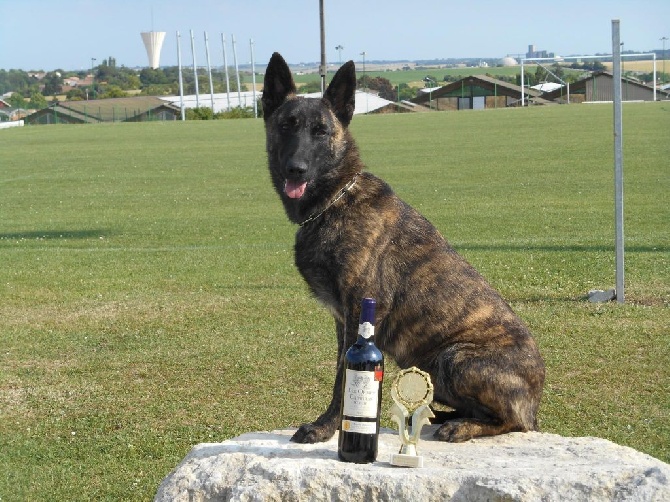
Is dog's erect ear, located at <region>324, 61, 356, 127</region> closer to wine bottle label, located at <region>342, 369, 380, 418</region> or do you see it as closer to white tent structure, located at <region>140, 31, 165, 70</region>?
wine bottle label, located at <region>342, 369, 380, 418</region>

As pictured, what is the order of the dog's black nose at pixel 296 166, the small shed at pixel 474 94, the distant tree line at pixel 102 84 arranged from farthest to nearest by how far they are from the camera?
the distant tree line at pixel 102 84
the small shed at pixel 474 94
the dog's black nose at pixel 296 166

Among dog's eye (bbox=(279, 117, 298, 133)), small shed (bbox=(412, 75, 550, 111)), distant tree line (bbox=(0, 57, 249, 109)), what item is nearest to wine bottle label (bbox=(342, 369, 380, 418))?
dog's eye (bbox=(279, 117, 298, 133))

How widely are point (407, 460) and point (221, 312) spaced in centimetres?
742

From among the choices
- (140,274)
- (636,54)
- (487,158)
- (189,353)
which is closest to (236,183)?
(487,158)

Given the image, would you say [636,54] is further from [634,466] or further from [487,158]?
[487,158]

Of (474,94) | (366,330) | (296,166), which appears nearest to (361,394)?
(366,330)

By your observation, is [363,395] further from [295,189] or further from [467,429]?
[295,189]

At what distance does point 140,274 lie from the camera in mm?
14805

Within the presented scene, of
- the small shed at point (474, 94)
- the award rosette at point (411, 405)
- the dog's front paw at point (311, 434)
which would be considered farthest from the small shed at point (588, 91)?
the award rosette at point (411, 405)

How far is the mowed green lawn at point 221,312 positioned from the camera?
7816 mm

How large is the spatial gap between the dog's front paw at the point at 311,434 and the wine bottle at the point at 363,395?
0.52 metres

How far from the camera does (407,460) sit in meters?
4.81

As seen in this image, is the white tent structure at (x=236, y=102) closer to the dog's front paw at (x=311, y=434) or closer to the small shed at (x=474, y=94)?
the small shed at (x=474, y=94)

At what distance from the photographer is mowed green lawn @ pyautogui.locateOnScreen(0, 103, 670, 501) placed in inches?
308
